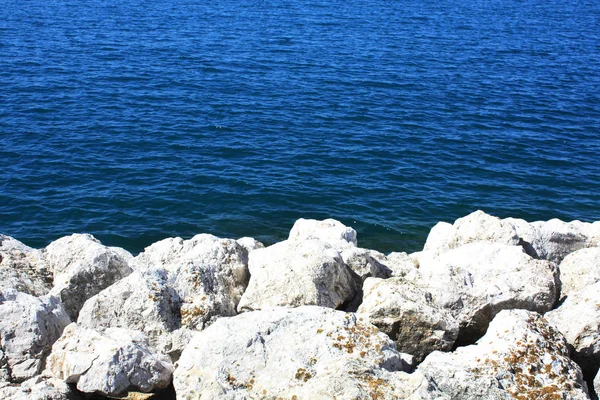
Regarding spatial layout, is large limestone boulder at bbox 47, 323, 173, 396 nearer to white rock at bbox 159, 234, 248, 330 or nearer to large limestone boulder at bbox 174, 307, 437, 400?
large limestone boulder at bbox 174, 307, 437, 400

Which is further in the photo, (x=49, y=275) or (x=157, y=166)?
(x=157, y=166)

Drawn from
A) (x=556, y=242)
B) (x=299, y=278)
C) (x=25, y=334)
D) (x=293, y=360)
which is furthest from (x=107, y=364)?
(x=556, y=242)

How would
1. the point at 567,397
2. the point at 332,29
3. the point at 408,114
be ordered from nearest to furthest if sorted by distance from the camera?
the point at 567,397 < the point at 408,114 < the point at 332,29

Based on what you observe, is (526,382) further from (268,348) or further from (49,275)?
(49,275)

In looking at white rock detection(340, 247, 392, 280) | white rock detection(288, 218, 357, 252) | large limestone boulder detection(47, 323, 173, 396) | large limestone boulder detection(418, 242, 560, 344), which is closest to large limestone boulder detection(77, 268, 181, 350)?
large limestone boulder detection(47, 323, 173, 396)

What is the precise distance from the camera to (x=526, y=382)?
32.4ft

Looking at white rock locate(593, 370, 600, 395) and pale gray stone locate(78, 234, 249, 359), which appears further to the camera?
pale gray stone locate(78, 234, 249, 359)

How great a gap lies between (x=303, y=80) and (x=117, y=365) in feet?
116

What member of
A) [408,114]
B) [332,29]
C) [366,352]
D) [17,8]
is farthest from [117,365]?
[17,8]

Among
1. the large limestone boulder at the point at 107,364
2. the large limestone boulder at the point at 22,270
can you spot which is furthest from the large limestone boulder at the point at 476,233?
the large limestone boulder at the point at 22,270

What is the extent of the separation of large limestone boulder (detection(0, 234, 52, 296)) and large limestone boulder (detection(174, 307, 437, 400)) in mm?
5072

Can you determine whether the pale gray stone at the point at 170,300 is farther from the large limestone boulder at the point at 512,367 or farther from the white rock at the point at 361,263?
the large limestone boulder at the point at 512,367

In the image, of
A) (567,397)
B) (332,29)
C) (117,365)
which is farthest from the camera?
(332,29)

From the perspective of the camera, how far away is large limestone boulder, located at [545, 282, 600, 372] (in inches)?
460
